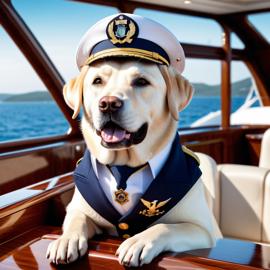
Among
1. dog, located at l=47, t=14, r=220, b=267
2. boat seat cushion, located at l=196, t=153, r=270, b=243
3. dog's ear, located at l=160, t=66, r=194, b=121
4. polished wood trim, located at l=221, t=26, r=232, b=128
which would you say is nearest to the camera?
dog, located at l=47, t=14, r=220, b=267

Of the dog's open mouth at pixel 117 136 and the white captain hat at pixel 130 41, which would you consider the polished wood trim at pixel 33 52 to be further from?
the dog's open mouth at pixel 117 136

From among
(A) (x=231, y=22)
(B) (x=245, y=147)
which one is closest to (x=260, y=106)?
(B) (x=245, y=147)

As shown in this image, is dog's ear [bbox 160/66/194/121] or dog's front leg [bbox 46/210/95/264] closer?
dog's front leg [bbox 46/210/95/264]

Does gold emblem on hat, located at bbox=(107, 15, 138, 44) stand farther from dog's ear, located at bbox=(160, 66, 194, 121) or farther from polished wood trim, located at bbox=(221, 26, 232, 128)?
polished wood trim, located at bbox=(221, 26, 232, 128)

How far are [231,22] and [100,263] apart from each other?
476cm

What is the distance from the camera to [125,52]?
47.1 inches

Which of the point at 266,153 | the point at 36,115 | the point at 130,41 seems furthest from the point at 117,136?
the point at 36,115

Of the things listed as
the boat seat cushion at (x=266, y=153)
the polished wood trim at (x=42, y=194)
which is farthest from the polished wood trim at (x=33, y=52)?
the polished wood trim at (x=42, y=194)

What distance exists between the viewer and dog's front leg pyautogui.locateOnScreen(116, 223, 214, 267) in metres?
1.05

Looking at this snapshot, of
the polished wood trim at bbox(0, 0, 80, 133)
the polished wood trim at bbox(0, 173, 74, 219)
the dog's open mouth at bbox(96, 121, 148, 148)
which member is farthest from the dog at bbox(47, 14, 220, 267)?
the polished wood trim at bbox(0, 0, 80, 133)

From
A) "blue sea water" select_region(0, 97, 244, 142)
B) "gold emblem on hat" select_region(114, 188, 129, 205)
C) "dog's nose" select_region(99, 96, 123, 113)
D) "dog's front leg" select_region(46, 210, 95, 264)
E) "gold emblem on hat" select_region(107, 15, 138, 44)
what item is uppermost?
"gold emblem on hat" select_region(107, 15, 138, 44)

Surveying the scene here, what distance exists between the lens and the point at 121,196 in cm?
127

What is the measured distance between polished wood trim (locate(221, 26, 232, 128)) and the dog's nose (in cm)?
433

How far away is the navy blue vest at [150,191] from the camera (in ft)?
4.08
